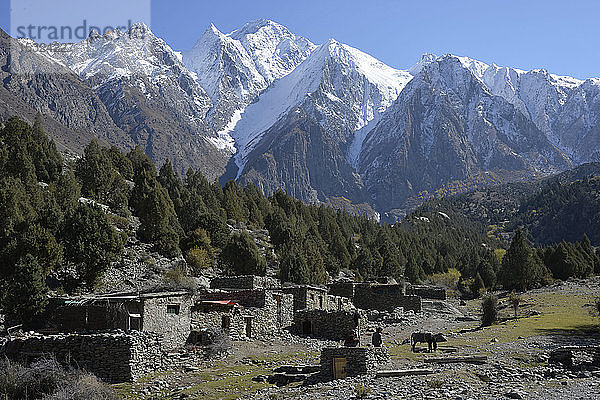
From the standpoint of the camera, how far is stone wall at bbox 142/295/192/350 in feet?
97.4

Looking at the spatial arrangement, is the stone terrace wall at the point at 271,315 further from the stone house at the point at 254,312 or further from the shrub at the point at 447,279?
the shrub at the point at 447,279

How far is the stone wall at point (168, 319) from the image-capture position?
97.4ft

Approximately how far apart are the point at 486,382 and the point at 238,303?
667 inches

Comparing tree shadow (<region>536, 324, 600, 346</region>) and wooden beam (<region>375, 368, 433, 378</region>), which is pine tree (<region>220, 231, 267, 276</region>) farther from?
wooden beam (<region>375, 368, 433, 378</region>)

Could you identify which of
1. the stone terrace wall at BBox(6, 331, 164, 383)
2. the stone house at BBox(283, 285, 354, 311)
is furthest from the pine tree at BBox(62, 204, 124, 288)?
the stone terrace wall at BBox(6, 331, 164, 383)

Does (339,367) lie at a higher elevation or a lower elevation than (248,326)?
lower

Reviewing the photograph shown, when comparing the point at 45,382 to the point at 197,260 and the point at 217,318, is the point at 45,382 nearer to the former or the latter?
the point at 217,318

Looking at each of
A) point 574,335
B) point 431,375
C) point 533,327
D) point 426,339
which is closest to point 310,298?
point 426,339

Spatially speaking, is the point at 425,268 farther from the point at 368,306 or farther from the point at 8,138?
the point at 8,138

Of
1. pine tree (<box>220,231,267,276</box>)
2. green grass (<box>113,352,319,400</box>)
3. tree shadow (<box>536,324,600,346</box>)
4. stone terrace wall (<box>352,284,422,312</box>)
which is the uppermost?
pine tree (<box>220,231,267,276</box>)

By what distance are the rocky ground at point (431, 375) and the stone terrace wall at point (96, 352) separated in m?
0.96

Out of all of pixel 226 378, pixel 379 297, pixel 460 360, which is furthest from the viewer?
pixel 379 297

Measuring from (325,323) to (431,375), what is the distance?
Answer: 14.0 m

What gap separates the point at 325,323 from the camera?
122 ft
